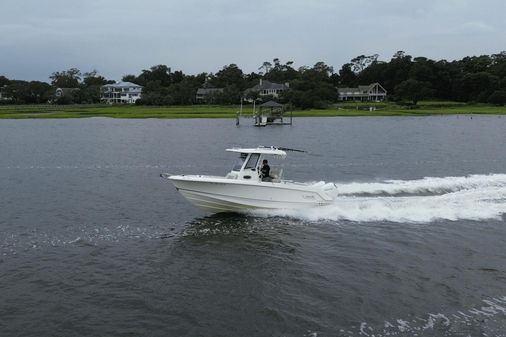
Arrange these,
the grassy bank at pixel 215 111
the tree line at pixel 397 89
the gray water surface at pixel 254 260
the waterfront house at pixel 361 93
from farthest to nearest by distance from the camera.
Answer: the waterfront house at pixel 361 93, the tree line at pixel 397 89, the grassy bank at pixel 215 111, the gray water surface at pixel 254 260

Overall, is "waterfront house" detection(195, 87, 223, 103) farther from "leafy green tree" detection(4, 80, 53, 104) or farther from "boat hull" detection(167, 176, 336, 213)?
"boat hull" detection(167, 176, 336, 213)

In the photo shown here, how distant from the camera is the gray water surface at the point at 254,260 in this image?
52.0ft

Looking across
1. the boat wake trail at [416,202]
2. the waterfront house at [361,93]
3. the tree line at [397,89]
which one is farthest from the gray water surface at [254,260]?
the waterfront house at [361,93]

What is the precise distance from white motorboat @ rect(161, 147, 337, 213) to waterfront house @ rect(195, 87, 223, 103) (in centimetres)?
14097

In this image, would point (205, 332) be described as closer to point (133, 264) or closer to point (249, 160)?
point (133, 264)

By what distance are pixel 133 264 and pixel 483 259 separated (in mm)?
13414

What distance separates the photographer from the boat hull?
26297 millimetres

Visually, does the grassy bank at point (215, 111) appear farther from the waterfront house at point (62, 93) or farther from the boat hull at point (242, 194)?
the boat hull at point (242, 194)

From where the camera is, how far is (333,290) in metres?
18.0

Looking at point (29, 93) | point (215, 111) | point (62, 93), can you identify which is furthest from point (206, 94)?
point (29, 93)

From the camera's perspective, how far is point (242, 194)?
26.7 m

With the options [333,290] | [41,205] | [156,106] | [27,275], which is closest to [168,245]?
[27,275]

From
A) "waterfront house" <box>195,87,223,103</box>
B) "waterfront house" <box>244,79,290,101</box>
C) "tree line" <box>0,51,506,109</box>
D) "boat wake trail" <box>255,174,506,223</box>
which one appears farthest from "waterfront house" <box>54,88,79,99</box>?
"boat wake trail" <box>255,174,506,223</box>

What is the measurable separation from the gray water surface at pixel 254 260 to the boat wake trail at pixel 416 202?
0.11 meters
